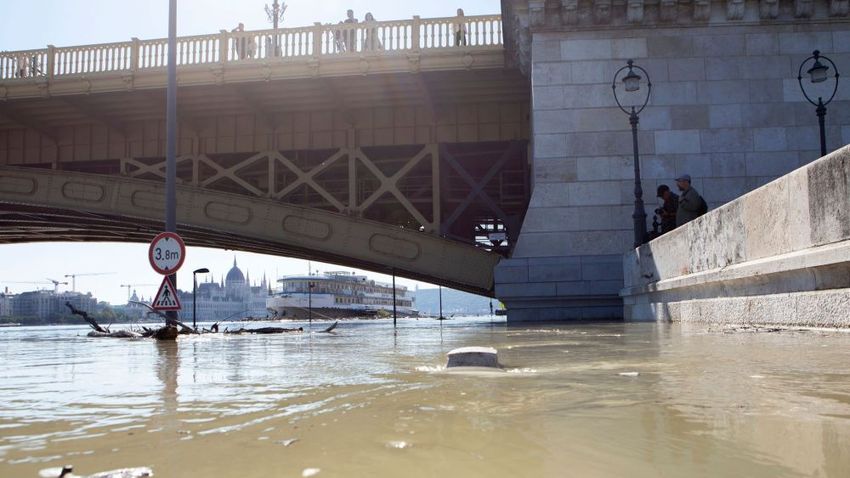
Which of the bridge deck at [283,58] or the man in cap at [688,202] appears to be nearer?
the man in cap at [688,202]

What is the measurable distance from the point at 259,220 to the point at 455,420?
20.8m

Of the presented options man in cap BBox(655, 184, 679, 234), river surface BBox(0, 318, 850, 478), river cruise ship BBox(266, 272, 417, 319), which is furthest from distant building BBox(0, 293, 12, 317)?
river surface BBox(0, 318, 850, 478)

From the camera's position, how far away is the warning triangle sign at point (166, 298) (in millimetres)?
10727

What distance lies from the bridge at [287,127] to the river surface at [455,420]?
55.5 feet

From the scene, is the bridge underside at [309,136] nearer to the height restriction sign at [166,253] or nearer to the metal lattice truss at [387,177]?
the metal lattice truss at [387,177]

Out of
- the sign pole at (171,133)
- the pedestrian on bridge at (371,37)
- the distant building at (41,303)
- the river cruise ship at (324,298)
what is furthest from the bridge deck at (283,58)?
the distant building at (41,303)

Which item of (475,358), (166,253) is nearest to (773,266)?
(475,358)

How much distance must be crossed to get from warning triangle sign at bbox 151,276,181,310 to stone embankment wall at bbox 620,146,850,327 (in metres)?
8.02

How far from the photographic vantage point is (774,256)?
651 centimetres

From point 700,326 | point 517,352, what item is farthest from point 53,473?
point 700,326

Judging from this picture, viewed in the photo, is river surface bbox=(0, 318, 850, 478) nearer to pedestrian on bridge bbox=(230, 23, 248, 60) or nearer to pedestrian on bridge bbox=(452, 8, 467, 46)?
pedestrian on bridge bbox=(452, 8, 467, 46)

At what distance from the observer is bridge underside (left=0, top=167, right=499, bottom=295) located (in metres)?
21.1

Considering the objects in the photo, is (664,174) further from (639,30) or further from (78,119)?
(78,119)

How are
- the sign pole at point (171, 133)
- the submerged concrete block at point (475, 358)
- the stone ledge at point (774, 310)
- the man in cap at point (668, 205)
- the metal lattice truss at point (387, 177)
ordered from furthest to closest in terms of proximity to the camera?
the metal lattice truss at point (387, 177) → the man in cap at point (668, 205) → the sign pole at point (171, 133) → the stone ledge at point (774, 310) → the submerged concrete block at point (475, 358)
